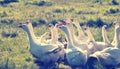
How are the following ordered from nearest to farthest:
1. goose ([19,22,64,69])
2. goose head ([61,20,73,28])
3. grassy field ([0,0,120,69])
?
1. goose ([19,22,64,69])
2. goose head ([61,20,73,28])
3. grassy field ([0,0,120,69])

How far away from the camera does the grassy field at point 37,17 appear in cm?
1997

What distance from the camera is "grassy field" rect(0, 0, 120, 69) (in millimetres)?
19973

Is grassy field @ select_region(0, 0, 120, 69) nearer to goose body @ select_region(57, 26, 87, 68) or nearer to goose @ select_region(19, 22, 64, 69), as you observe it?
goose @ select_region(19, 22, 64, 69)

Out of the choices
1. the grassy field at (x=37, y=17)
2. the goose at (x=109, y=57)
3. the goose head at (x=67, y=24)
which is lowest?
the grassy field at (x=37, y=17)

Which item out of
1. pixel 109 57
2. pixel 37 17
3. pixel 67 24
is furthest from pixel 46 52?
pixel 37 17

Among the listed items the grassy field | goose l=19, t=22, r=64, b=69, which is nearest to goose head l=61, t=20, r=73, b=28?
goose l=19, t=22, r=64, b=69

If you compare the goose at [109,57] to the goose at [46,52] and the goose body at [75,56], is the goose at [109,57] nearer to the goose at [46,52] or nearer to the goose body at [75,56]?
the goose body at [75,56]

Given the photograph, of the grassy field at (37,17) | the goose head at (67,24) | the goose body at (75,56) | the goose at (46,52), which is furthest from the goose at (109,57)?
the grassy field at (37,17)

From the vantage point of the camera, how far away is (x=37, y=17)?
25.5m

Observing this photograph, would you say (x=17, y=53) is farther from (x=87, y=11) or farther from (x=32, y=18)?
(x=87, y=11)

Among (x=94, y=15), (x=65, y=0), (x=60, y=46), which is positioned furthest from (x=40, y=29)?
(x=65, y=0)

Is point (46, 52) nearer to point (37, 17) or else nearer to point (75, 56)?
point (75, 56)

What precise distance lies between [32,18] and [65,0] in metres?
5.18

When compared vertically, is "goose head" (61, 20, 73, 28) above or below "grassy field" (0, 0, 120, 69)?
above
